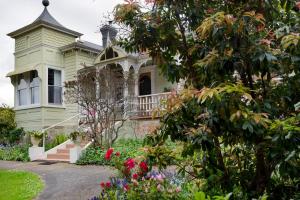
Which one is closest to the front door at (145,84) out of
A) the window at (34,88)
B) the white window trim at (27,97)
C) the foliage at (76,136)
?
the white window trim at (27,97)

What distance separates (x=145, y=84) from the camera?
19484mm

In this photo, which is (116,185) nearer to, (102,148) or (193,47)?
(193,47)

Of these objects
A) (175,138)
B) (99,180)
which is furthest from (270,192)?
(99,180)

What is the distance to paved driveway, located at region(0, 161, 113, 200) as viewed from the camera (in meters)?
7.23

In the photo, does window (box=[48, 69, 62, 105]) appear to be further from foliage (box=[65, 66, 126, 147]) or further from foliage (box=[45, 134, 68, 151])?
foliage (box=[65, 66, 126, 147])

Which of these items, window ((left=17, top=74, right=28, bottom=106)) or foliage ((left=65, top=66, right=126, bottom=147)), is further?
window ((left=17, top=74, right=28, bottom=106))

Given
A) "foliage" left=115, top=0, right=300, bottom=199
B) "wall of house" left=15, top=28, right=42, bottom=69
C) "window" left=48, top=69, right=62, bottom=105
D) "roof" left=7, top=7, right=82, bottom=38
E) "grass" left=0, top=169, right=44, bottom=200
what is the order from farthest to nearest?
"window" left=48, top=69, right=62, bottom=105
"wall of house" left=15, top=28, right=42, bottom=69
"roof" left=7, top=7, right=82, bottom=38
"grass" left=0, top=169, right=44, bottom=200
"foliage" left=115, top=0, right=300, bottom=199

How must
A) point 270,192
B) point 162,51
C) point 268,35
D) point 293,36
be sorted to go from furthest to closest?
point 162,51, point 270,192, point 268,35, point 293,36

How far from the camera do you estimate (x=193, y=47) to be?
3.52 m

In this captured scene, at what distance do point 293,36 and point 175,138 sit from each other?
1365mm

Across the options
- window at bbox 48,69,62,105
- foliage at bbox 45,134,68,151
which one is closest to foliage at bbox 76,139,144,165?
foliage at bbox 45,134,68,151

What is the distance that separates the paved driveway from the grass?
22 centimetres

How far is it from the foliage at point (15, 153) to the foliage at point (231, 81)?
12549 mm

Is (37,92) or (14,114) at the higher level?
(37,92)
